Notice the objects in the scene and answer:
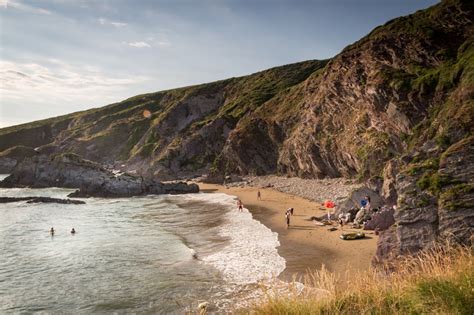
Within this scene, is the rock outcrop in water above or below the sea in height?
above

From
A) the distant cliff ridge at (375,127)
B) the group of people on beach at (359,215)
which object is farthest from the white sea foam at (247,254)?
the distant cliff ridge at (375,127)

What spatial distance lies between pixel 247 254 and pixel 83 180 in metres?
62.7

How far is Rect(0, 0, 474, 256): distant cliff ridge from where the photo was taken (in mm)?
17094

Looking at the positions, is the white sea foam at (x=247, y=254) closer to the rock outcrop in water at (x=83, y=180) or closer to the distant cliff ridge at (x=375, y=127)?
the distant cliff ridge at (x=375, y=127)

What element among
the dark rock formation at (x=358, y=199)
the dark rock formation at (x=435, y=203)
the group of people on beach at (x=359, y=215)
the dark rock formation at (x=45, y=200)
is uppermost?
the dark rock formation at (x=435, y=203)

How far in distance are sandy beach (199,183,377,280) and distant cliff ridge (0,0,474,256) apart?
4586 mm

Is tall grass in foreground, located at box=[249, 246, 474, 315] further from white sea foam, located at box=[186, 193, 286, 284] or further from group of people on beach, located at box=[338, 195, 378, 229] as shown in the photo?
group of people on beach, located at box=[338, 195, 378, 229]

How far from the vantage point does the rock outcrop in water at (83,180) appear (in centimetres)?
6775

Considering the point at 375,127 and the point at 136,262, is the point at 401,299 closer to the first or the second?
the point at 136,262

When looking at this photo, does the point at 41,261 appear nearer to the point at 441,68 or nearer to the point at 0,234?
the point at 0,234

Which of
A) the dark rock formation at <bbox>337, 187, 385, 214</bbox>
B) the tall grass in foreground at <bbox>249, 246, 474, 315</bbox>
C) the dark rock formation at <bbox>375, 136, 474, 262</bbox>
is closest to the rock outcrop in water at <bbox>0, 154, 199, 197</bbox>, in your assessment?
the dark rock formation at <bbox>337, 187, 385, 214</bbox>

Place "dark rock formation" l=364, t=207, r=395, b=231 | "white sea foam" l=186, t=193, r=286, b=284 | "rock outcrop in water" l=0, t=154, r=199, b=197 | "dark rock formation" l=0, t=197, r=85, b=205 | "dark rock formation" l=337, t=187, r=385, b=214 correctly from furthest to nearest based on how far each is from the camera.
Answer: "rock outcrop in water" l=0, t=154, r=199, b=197, "dark rock formation" l=0, t=197, r=85, b=205, "dark rock formation" l=337, t=187, r=385, b=214, "dark rock formation" l=364, t=207, r=395, b=231, "white sea foam" l=186, t=193, r=286, b=284

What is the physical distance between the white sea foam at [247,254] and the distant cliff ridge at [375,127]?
24.7 ft

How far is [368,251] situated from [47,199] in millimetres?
53401
